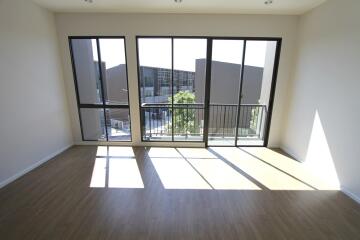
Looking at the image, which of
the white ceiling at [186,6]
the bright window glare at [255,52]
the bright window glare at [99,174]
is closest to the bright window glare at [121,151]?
the bright window glare at [99,174]

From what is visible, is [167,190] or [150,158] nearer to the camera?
[167,190]

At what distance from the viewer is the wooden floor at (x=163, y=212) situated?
1889 mm

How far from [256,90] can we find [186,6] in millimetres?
2535

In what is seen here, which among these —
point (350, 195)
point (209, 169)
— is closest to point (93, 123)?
point (209, 169)

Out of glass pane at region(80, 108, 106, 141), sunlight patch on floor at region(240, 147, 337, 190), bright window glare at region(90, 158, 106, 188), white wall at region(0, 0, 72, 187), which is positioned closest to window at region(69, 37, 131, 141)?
glass pane at region(80, 108, 106, 141)

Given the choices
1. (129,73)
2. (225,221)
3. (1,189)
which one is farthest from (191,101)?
(1,189)

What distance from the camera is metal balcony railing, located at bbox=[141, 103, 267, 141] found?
168 inches

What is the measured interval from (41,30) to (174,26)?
2411 millimetres

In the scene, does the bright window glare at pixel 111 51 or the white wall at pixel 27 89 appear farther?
the bright window glare at pixel 111 51

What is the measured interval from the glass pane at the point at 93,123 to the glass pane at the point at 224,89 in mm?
2567

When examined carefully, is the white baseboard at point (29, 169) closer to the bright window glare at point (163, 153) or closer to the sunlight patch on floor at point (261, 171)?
the bright window glare at point (163, 153)

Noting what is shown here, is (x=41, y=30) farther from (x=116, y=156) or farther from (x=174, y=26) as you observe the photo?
(x=116, y=156)

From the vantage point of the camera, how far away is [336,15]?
268cm

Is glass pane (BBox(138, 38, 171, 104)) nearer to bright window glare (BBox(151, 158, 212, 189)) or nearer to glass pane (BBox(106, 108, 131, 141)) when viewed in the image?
glass pane (BBox(106, 108, 131, 141))
